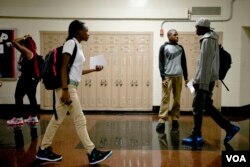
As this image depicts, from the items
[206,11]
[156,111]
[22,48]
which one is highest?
[206,11]

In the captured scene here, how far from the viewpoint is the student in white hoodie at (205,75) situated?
3.67 meters

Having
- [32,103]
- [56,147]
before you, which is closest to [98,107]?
[32,103]

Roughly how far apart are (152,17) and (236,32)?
177 cm

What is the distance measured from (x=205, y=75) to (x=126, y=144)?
135cm

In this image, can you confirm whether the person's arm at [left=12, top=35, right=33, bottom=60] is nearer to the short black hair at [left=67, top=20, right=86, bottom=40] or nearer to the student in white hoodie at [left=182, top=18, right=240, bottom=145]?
the short black hair at [left=67, top=20, right=86, bottom=40]

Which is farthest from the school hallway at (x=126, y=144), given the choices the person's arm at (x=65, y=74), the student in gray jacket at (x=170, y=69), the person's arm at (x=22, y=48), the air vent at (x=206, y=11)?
the air vent at (x=206, y=11)

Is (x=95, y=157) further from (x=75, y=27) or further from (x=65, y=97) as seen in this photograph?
(x=75, y=27)

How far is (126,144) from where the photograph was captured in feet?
13.2

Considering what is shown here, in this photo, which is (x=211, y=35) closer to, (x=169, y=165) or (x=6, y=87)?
(x=169, y=165)

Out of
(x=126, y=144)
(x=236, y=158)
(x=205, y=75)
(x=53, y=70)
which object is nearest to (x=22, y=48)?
(x=53, y=70)

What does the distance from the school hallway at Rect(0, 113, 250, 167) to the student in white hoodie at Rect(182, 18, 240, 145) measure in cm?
22

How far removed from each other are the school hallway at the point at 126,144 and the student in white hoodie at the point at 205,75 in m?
0.22

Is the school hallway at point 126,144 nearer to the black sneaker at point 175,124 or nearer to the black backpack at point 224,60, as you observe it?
the black sneaker at point 175,124

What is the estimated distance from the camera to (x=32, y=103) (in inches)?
193
